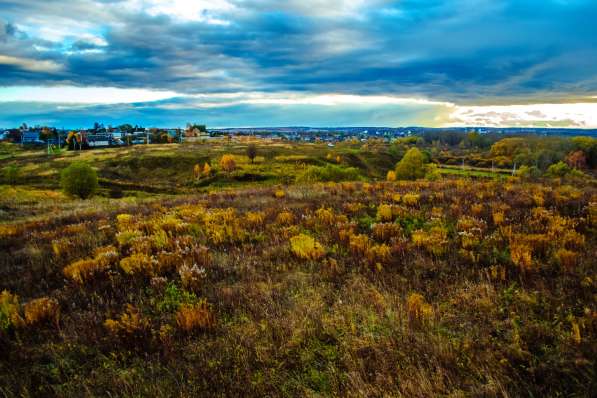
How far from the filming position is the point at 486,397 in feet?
10.2

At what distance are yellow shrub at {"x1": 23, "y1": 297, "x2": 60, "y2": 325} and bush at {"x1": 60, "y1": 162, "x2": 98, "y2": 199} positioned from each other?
61.0 m

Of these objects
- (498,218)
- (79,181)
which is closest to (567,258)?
(498,218)

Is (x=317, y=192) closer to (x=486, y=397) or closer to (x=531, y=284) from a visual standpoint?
(x=531, y=284)

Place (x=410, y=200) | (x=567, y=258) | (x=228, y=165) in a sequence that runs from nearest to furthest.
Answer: (x=567, y=258)
(x=410, y=200)
(x=228, y=165)

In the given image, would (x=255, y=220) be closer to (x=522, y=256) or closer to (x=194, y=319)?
(x=194, y=319)

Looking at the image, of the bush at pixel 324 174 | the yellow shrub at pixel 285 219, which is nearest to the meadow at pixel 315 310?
the yellow shrub at pixel 285 219

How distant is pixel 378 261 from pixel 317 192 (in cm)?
989

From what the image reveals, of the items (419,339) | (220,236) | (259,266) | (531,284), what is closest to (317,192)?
(220,236)

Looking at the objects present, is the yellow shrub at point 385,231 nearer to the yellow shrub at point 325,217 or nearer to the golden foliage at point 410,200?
the yellow shrub at point 325,217

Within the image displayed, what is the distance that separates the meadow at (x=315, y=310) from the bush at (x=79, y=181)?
54.7 metres

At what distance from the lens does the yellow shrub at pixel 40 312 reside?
5.06 meters

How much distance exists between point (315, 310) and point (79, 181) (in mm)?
63932

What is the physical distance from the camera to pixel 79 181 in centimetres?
5681

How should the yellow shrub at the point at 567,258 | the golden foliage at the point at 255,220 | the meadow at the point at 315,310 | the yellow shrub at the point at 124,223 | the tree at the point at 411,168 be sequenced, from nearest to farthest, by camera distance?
the meadow at the point at 315,310, the yellow shrub at the point at 567,258, the golden foliage at the point at 255,220, the yellow shrub at the point at 124,223, the tree at the point at 411,168
